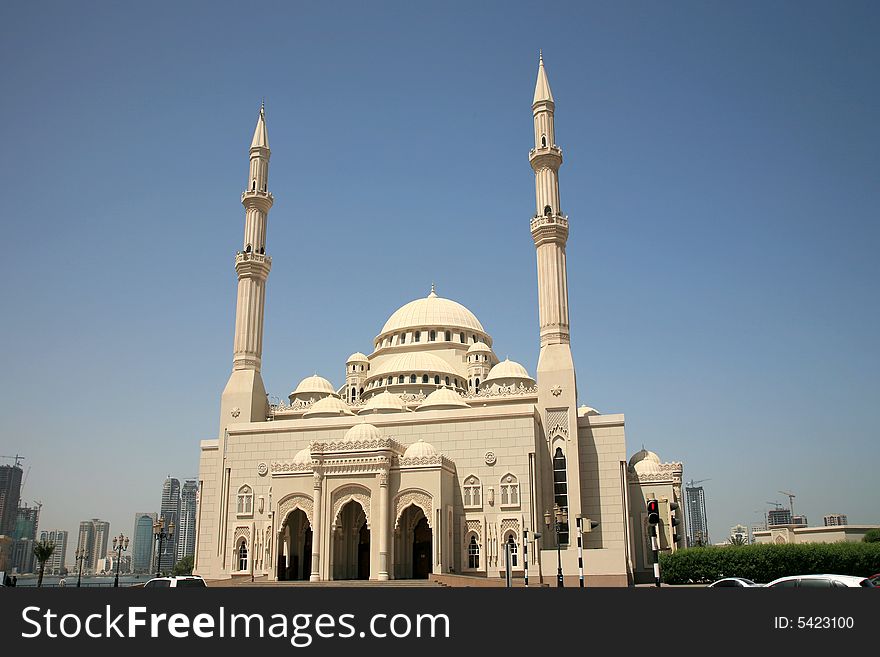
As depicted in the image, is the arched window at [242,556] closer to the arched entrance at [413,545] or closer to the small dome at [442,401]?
the arched entrance at [413,545]

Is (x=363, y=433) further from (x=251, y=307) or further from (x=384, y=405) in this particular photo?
(x=251, y=307)

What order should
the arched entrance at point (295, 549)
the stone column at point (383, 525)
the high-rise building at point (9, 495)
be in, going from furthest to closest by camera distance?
1. the high-rise building at point (9, 495)
2. the arched entrance at point (295, 549)
3. the stone column at point (383, 525)

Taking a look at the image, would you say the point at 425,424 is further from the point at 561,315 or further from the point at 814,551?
the point at 814,551

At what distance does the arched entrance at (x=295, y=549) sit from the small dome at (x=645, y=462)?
64.4 ft

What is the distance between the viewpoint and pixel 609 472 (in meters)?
44.8

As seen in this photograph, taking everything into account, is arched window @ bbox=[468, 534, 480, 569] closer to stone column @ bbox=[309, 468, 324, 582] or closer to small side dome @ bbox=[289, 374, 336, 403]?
stone column @ bbox=[309, 468, 324, 582]

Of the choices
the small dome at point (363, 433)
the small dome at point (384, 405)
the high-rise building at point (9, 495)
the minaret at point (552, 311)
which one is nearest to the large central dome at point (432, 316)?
the small dome at point (384, 405)

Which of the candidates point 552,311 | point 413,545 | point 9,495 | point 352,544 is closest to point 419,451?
point 413,545

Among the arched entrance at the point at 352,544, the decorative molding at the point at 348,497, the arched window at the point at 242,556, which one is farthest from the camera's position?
the arched window at the point at 242,556

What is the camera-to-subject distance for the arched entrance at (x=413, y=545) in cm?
4175

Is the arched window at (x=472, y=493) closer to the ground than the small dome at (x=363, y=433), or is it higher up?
closer to the ground
